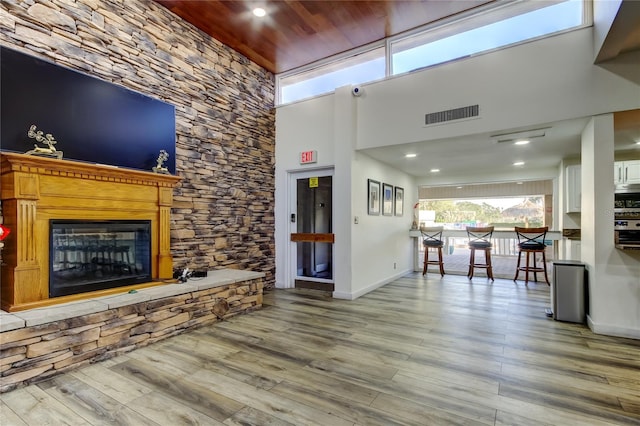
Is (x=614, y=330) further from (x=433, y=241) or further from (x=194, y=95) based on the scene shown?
(x=194, y=95)

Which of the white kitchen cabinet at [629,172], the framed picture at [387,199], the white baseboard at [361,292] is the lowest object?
the white baseboard at [361,292]

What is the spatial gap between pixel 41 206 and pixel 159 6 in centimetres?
263

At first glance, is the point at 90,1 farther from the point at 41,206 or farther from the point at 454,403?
the point at 454,403

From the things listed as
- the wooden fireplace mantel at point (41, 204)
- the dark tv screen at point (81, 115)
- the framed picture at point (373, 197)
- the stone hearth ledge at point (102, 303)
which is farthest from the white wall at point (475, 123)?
the wooden fireplace mantel at point (41, 204)

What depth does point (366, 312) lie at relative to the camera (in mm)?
3744

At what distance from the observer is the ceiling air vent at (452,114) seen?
3668 mm

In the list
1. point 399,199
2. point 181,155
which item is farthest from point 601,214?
point 181,155

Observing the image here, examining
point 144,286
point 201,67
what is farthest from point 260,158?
point 144,286

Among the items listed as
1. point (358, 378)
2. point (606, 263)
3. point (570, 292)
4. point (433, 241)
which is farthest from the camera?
point (433, 241)

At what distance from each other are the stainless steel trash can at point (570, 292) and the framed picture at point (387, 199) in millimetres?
2592

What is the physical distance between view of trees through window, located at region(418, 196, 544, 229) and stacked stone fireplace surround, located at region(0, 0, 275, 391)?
17.2 feet

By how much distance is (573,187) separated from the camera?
195 inches

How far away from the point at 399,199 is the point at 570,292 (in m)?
3.23

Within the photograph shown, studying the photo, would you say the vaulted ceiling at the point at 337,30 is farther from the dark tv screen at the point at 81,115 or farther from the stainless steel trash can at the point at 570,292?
the stainless steel trash can at the point at 570,292
